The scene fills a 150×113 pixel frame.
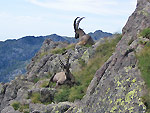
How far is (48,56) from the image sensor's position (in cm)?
3659

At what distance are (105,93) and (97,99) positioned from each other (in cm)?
53

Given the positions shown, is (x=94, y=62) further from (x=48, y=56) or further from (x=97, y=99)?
(x=48, y=56)

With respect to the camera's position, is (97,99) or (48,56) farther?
(48,56)

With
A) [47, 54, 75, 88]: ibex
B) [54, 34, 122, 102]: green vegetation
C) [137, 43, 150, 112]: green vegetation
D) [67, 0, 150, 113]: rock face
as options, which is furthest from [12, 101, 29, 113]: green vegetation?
[137, 43, 150, 112]: green vegetation

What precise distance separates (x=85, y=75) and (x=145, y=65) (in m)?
10.7

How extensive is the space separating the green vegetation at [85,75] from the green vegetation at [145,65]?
584 cm

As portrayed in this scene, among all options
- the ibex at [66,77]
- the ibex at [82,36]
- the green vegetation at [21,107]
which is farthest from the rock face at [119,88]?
the ibex at [82,36]

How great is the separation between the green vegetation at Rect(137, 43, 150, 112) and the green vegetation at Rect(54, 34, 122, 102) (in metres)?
5.84

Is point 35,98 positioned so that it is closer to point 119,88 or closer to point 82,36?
point 119,88

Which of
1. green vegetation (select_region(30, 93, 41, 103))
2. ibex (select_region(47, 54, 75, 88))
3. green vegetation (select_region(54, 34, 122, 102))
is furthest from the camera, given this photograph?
ibex (select_region(47, 54, 75, 88))

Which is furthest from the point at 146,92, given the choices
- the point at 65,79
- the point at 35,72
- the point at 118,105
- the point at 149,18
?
the point at 35,72

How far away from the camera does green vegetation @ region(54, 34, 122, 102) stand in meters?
15.6

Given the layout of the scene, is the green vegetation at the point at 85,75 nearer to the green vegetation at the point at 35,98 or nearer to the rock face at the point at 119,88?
the green vegetation at the point at 35,98

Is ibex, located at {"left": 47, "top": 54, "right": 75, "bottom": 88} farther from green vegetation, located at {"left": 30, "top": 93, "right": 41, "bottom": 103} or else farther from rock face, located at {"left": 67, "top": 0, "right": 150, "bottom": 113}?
rock face, located at {"left": 67, "top": 0, "right": 150, "bottom": 113}
